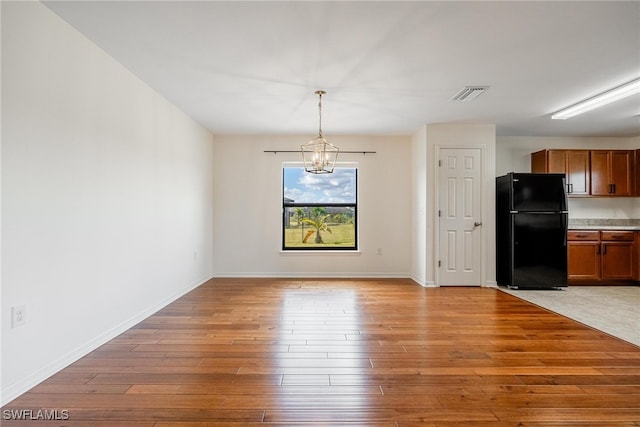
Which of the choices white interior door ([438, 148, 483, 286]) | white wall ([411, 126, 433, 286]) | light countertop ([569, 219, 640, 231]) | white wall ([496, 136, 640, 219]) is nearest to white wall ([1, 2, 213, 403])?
white wall ([411, 126, 433, 286])

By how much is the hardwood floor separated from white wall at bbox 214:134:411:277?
2.05m

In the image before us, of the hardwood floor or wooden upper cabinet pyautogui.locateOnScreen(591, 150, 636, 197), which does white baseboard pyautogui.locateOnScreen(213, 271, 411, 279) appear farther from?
wooden upper cabinet pyautogui.locateOnScreen(591, 150, 636, 197)

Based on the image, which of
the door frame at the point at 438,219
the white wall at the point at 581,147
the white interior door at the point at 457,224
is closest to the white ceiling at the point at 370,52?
the door frame at the point at 438,219

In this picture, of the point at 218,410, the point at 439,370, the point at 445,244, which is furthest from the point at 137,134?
the point at 445,244

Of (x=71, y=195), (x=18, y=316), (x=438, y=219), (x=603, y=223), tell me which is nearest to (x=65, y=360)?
(x=18, y=316)

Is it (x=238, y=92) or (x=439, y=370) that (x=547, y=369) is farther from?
(x=238, y=92)

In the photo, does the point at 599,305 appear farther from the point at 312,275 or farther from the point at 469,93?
the point at 312,275

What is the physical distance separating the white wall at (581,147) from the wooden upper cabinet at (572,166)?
395 mm

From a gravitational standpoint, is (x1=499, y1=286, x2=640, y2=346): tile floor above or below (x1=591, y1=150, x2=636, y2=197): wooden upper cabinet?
below

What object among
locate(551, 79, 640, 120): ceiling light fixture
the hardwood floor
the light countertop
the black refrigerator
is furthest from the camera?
the light countertop

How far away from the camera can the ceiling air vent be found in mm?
3531

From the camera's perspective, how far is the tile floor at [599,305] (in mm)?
3260

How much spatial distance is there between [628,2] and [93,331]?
442cm

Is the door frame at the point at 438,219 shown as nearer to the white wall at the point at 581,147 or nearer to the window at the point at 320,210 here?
the white wall at the point at 581,147
